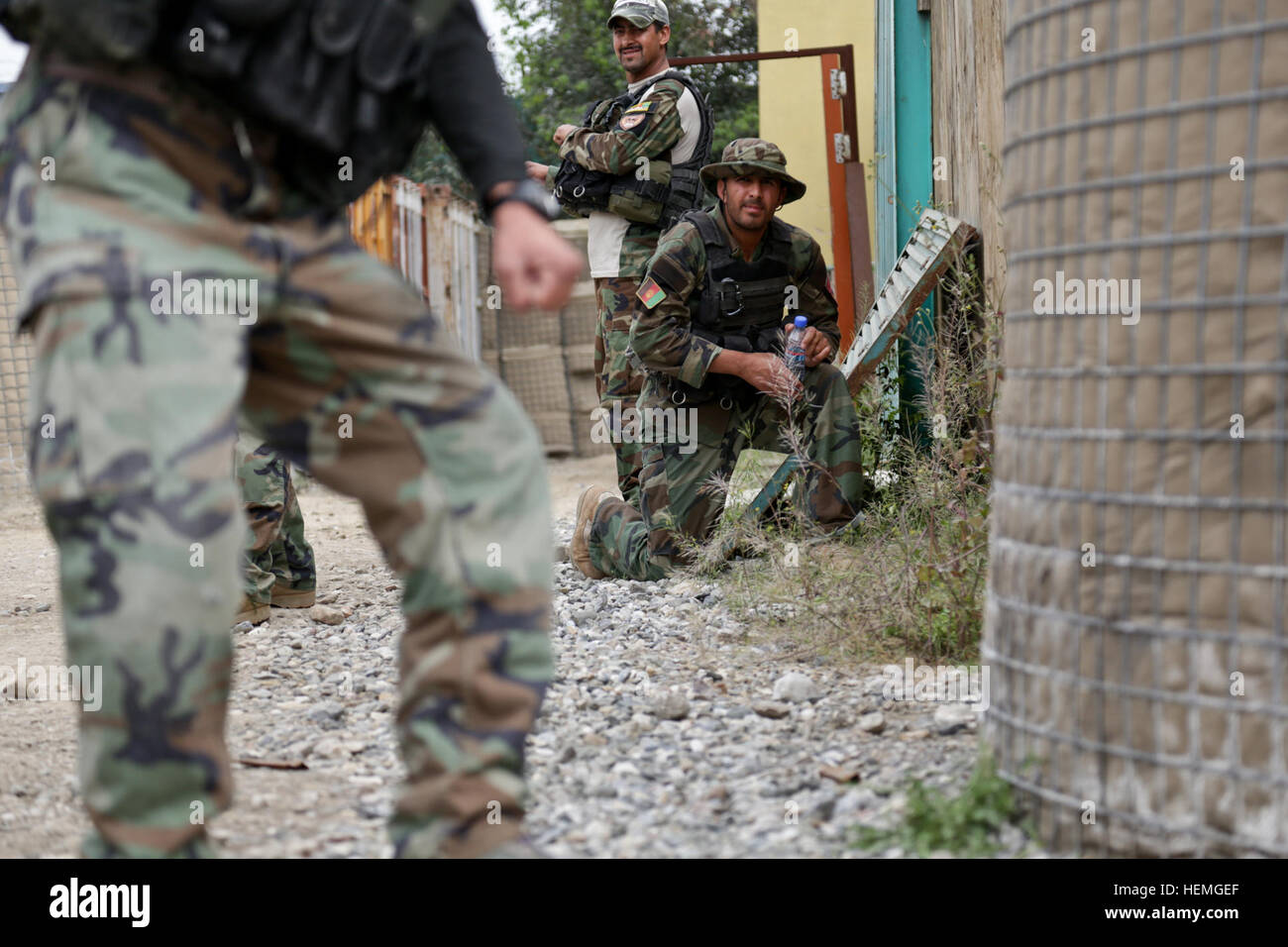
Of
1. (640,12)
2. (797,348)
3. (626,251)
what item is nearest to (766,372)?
(797,348)

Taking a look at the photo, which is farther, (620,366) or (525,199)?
(620,366)

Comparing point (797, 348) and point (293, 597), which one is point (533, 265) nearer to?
point (797, 348)

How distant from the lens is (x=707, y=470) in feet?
15.4

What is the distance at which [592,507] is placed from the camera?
481 cm

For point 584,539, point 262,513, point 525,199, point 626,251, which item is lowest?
point 584,539

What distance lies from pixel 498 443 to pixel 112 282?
444mm

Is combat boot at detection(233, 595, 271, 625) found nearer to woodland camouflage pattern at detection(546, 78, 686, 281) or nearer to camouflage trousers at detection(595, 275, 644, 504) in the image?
camouflage trousers at detection(595, 275, 644, 504)

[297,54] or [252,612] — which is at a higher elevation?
[297,54]

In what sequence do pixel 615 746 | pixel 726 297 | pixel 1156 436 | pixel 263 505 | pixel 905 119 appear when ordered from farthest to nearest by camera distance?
pixel 905 119
pixel 726 297
pixel 263 505
pixel 615 746
pixel 1156 436

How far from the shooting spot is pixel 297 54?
1.44 meters

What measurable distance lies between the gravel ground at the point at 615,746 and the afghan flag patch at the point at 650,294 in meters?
1.07

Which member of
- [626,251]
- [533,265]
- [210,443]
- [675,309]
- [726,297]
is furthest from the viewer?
[626,251]

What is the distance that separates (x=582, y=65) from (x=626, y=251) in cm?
1130

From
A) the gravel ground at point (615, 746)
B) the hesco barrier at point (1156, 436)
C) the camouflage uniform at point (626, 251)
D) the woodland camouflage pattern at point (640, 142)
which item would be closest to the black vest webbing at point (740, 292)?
the camouflage uniform at point (626, 251)
